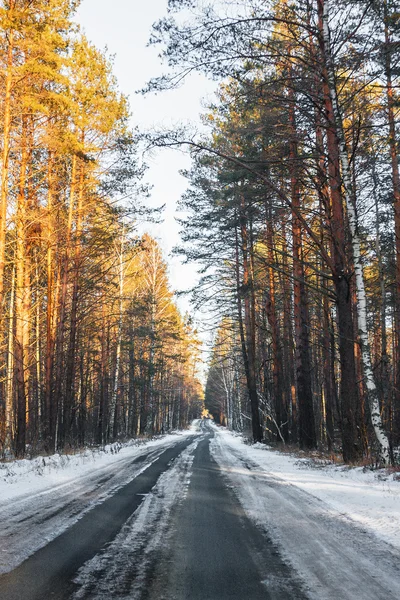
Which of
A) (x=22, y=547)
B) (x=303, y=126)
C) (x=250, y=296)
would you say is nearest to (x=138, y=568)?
(x=22, y=547)

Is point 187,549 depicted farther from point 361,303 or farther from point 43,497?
point 361,303

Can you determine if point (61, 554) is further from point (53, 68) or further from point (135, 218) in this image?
point (135, 218)

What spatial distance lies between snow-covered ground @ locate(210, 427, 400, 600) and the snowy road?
0.5 inches

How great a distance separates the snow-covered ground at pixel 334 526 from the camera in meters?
2.97

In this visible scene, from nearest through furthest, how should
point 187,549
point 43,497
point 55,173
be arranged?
point 187,549 → point 43,497 → point 55,173

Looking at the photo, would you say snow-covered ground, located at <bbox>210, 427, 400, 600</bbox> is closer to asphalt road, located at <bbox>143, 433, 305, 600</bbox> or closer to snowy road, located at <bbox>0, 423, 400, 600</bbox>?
snowy road, located at <bbox>0, 423, 400, 600</bbox>

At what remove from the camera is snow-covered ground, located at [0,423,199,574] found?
3.93 metres

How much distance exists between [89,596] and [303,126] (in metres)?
11.5

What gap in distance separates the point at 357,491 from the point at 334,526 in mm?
2458

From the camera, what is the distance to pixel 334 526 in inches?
178

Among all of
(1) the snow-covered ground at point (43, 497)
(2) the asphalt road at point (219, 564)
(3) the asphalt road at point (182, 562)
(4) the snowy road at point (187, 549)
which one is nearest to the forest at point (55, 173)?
(1) the snow-covered ground at point (43, 497)

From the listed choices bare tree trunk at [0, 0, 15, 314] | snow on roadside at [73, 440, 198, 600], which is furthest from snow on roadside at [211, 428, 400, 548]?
bare tree trunk at [0, 0, 15, 314]

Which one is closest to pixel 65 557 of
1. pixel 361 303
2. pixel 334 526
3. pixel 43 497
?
pixel 334 526

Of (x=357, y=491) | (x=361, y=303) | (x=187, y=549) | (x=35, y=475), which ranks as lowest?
(x=35, y=475)
